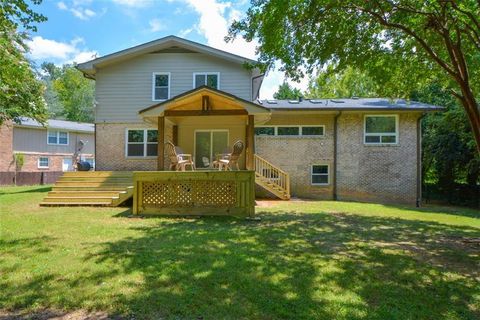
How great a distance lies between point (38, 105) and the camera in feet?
55.4

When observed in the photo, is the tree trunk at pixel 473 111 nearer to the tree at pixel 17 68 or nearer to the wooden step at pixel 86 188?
the tree at pixel 17 68

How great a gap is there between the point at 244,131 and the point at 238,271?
10818mm

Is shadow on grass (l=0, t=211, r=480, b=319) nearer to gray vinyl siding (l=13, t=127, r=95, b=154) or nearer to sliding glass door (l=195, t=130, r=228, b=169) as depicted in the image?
sliding glass door (l=195, t=130, r=228, b=169)

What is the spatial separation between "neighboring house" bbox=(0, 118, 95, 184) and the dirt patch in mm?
22137

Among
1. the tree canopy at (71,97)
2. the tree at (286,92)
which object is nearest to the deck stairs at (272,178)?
the tree at (286,92)

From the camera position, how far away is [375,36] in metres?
8.58

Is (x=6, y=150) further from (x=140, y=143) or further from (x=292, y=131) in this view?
(x=292, y=131)

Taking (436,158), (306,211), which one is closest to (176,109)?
(306,211)

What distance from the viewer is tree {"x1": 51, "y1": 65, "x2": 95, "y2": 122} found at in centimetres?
4466

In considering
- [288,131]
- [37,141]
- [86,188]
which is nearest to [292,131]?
[288,131]

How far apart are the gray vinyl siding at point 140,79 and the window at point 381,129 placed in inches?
253

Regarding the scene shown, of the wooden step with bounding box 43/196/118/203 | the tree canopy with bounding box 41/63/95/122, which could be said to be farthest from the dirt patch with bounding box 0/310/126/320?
the tree canopy with bounding box 41/63/95/122

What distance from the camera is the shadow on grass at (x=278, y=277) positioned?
10.7 feet

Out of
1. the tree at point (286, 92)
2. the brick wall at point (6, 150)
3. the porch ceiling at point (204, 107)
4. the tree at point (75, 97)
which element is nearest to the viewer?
the porch ceiling at point (204, 107)
